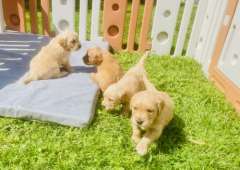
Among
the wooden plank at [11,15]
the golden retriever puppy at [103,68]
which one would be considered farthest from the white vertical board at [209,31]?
the wooden plank at [11,15]

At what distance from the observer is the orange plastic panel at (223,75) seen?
3693 millimetres

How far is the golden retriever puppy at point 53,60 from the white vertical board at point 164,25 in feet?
5.72

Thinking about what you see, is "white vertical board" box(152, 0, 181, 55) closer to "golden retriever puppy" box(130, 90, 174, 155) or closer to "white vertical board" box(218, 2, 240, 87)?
"white vertical board" box(218, 2, 240, 87)

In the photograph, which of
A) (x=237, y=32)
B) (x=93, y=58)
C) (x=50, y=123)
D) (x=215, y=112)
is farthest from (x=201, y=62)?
(x=50, y=123)

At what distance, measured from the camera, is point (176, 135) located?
3006mm

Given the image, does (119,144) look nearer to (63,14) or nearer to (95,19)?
(95,19)

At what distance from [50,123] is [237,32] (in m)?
2.50

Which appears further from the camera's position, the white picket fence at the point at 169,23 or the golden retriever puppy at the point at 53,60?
the white picket fence at the point at 169,23

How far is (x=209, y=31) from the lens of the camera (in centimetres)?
461

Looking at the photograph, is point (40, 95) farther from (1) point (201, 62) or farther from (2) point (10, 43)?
(1) point (201, 62)

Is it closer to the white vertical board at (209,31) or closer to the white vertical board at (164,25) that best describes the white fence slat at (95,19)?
the white vertical board at (164,25)

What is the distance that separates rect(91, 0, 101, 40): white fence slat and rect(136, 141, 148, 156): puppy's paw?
2858mm

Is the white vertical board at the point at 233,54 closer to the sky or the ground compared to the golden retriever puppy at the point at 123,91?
closer to the sky

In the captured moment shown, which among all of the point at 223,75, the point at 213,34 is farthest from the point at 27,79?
the point at 213,34
